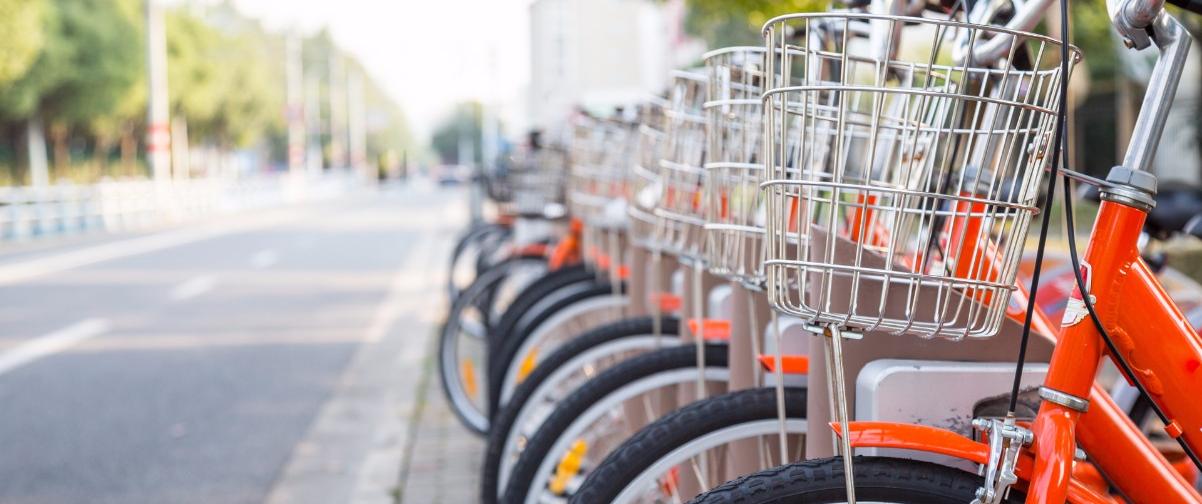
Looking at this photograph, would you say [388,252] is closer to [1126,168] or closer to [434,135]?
[1126,168]

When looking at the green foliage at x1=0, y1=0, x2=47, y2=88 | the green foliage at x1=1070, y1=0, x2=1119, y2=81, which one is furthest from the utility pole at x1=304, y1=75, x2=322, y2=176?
the green foliage at x1=1070, y1=0, x2=1119, y2=81

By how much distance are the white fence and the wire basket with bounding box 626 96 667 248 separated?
18903 mm

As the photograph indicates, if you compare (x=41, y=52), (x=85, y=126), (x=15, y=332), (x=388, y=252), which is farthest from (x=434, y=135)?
(x=15, y=332)

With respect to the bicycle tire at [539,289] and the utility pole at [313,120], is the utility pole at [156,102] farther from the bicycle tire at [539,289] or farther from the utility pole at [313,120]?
the utility pole at [313,120]

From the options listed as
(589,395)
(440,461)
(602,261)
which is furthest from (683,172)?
(440,461)

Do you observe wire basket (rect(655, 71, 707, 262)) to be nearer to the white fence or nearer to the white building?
the white building

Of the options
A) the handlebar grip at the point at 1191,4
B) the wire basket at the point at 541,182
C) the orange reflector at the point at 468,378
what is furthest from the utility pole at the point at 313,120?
the handlebar grip at the point at 1191,4

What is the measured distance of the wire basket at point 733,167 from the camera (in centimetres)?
194

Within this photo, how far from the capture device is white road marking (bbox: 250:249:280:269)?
14727 mm

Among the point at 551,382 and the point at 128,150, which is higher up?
the point at 551,382

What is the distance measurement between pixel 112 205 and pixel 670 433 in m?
25.2

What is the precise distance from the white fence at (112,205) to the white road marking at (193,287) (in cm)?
854

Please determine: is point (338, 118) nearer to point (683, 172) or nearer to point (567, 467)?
point (567, 467)

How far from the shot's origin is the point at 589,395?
8.45 ft
